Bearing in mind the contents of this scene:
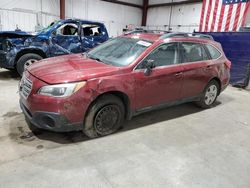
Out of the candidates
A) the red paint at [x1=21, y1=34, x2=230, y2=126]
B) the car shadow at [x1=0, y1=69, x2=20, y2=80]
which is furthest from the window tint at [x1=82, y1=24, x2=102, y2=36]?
the red paint at [x1=21, y1=34, x2=230, y2=126]

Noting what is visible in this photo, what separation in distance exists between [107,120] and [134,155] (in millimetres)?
648

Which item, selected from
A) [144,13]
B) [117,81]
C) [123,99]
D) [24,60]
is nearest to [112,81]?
[117,81]

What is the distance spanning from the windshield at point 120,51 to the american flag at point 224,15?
7.90 metres

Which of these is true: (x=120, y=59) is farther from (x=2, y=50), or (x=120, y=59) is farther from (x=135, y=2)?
(x=135, y=2)

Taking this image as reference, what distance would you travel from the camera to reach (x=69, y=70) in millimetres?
2789

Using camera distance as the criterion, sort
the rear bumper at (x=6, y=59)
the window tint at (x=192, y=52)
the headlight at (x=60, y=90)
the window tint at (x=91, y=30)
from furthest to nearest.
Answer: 1. the window tint at (x=91, y=30)
2. the rear bumper at (x=6, y=59)
3. the window tint at (x=192, y=52)
4. the headlight at (x=60, y=90)

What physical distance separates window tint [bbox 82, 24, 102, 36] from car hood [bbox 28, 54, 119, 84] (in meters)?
3.60

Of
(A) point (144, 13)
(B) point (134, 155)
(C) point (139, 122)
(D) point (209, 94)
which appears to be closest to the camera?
(B) point (134, 155)

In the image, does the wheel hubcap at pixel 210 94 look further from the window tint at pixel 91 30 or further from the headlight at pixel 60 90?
the window tint at pixel 91 30

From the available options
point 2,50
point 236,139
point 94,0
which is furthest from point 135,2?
point 236,139

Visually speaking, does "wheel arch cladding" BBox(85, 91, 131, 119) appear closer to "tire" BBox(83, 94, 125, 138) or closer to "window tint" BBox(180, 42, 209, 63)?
"tire" BBox(83, 94, 125, 138)

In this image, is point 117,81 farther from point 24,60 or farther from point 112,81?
point 24,60

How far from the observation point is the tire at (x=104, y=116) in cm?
281

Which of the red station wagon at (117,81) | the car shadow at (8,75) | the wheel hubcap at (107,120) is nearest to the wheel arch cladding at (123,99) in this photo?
the red station wagon at (117,81)
